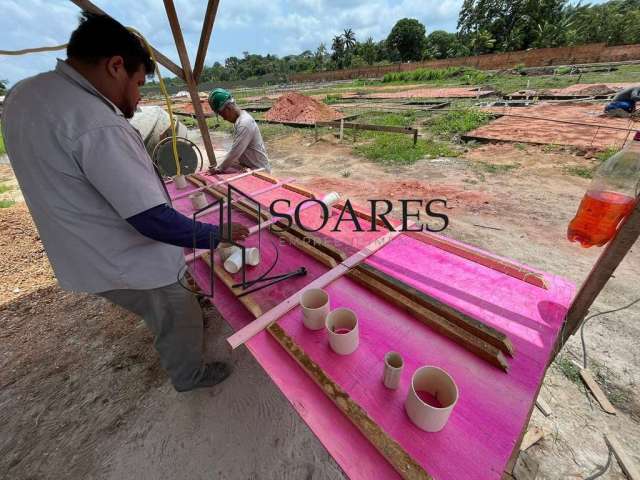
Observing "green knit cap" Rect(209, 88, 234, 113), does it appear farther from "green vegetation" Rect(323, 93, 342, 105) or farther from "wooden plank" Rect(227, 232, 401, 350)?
"green vegetation" Rect(323, 93, 342, 105)

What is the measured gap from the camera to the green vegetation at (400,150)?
739 cm

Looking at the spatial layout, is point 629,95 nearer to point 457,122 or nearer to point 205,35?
point 457,122

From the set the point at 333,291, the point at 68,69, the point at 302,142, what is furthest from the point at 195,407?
the point at 302,142

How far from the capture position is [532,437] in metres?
1.74

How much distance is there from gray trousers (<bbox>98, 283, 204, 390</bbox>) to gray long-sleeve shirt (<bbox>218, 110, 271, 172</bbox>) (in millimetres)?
2529

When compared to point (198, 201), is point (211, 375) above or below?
below

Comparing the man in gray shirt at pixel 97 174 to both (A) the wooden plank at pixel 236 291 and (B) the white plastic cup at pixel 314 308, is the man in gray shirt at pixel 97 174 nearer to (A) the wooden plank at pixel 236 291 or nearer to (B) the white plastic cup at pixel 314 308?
(A) the wooden plank at pixel 236 291

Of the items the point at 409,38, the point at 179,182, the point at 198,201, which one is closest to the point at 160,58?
the point at 179,182

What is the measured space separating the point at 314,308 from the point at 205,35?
12.8ft

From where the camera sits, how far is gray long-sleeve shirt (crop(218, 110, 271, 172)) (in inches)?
146

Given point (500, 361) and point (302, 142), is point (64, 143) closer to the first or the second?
point (500, 361)

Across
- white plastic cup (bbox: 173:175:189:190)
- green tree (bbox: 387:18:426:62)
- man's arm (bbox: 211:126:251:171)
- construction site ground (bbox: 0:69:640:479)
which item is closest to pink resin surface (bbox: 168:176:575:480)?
construction site ground (bbox: 0:69:640:479)

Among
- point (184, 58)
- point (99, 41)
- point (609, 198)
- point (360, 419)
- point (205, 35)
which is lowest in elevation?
point (360, 419)

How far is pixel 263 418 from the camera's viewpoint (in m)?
1.98
